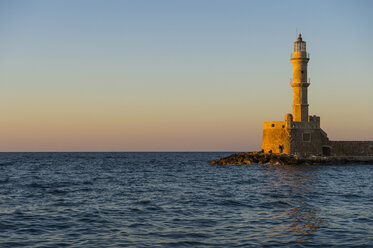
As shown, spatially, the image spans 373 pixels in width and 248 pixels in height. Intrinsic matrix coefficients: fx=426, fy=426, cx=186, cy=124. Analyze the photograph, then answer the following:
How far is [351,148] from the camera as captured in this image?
6125cm

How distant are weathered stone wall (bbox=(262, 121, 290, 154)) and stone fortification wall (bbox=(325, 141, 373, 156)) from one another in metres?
6.69

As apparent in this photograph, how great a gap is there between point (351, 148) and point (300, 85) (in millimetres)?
11813

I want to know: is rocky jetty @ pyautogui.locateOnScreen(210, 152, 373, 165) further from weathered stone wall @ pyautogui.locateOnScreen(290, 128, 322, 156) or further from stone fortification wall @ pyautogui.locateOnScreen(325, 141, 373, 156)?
weathered stone wall @ pyautogui.locateOnScreen(290, 128, 322, 156)

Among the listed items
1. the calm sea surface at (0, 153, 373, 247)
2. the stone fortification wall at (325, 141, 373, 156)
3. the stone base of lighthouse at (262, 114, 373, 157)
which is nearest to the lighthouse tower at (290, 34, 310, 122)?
the stone base of lighthouse at (262, 114, 373, 157)

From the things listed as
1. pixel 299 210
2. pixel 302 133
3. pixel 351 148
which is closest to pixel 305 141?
pixel 302 133

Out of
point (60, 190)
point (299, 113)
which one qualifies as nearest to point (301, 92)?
point (299, 113)

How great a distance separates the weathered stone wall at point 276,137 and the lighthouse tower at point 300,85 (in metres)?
2.50

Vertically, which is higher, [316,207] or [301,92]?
[301,92]

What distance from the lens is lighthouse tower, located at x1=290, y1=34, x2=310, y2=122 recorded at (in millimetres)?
60094

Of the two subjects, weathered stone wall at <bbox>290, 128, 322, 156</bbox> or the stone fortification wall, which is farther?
the stone fortification wall

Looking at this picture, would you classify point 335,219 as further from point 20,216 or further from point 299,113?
point 299,113

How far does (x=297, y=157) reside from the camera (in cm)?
5719

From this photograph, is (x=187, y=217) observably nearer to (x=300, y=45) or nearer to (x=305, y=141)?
(x=305, y=141)

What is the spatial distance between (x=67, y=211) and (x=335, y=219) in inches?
462
